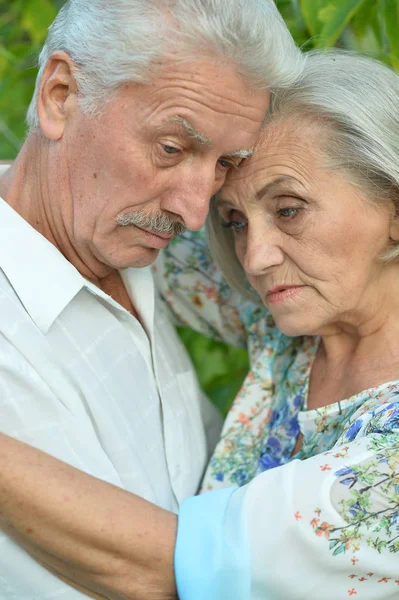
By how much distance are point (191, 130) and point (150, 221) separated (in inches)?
11.1

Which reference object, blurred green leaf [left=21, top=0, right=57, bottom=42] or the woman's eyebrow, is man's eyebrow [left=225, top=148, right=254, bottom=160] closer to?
the woman's eyebrow

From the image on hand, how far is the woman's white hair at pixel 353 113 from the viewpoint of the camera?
2.23m

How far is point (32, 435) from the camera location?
1.88 m

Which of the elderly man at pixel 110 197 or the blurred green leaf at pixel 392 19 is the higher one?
the blurred green leaf at pixel 392 19

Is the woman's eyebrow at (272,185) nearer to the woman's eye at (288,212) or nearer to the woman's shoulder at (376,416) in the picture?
the woman's eye at (288,212)

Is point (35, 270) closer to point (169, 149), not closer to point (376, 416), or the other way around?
point (169, 149)

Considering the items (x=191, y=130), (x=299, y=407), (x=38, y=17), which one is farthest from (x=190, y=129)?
(x=38, y=17)

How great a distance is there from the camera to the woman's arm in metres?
1.74

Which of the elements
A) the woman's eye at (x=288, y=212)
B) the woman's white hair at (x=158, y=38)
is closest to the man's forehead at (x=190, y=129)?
the woman's white hair at (x=158, y=38)

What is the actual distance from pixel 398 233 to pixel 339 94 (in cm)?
43

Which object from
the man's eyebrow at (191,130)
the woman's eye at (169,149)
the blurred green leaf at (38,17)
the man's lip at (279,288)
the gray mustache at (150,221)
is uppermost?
the blurred green leaf at (38,17)

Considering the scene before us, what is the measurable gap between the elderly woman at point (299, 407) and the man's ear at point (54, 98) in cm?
52

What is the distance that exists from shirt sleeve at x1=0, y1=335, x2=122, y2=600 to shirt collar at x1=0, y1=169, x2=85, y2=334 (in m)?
0.16

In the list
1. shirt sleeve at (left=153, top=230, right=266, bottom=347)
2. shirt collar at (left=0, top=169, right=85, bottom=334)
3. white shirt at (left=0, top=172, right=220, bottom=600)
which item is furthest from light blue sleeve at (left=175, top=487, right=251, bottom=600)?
shirt sleeve at (left=153, top=230, right=266, bottom=347)
